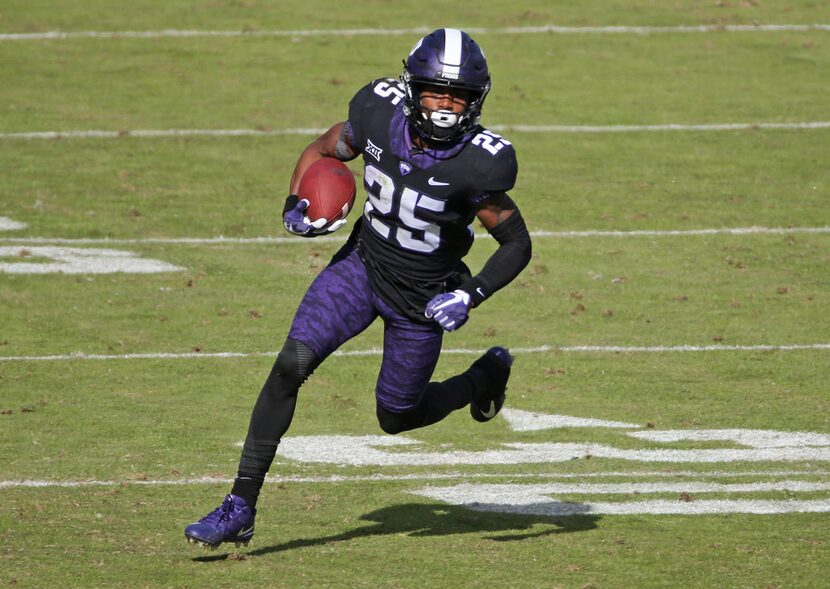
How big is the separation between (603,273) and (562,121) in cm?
386

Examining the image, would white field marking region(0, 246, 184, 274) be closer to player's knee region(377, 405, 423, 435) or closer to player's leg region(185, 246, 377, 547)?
player's knee region(377, 405, 423, 435)

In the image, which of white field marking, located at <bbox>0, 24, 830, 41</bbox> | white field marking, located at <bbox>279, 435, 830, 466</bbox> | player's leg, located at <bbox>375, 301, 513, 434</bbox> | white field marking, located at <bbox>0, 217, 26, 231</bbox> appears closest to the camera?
player's leg, located at <bbox>375, 301, 513, 434</bbox>

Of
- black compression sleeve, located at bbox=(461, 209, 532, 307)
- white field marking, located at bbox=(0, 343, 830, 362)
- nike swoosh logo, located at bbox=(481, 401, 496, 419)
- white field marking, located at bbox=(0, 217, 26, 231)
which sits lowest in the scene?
white field marking, located at bbox=(0, 217, 26, 231)

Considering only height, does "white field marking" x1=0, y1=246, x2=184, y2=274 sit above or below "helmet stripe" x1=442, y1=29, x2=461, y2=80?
below

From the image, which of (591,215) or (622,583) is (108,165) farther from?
(622,583)

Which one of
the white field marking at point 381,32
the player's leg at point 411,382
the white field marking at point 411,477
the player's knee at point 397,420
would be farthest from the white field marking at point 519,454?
the white field marking at point 381,32

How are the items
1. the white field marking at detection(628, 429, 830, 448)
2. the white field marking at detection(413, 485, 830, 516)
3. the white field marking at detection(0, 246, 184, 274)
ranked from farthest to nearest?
the white field marking at detection(0, 246, 184, 274) → the white field marking at detection(628, 429, 830, 448) → the white field marking at detection(413, 485, 830, 516)

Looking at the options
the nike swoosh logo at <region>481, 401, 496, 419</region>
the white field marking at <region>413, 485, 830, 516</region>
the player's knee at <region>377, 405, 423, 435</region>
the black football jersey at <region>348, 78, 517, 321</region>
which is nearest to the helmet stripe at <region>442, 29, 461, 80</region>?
the black football jersey at <region>348, 78, 517, 321</region>

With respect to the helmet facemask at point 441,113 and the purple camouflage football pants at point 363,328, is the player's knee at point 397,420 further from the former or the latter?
the helmet facemask at point 441,113

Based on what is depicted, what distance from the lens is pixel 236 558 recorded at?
6.10 metres

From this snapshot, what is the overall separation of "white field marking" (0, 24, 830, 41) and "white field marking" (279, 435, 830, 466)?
947 centimetres

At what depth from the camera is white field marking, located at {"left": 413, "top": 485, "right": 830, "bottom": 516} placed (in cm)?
691

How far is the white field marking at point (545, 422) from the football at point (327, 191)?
2.63 m

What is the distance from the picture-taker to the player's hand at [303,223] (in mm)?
6168
